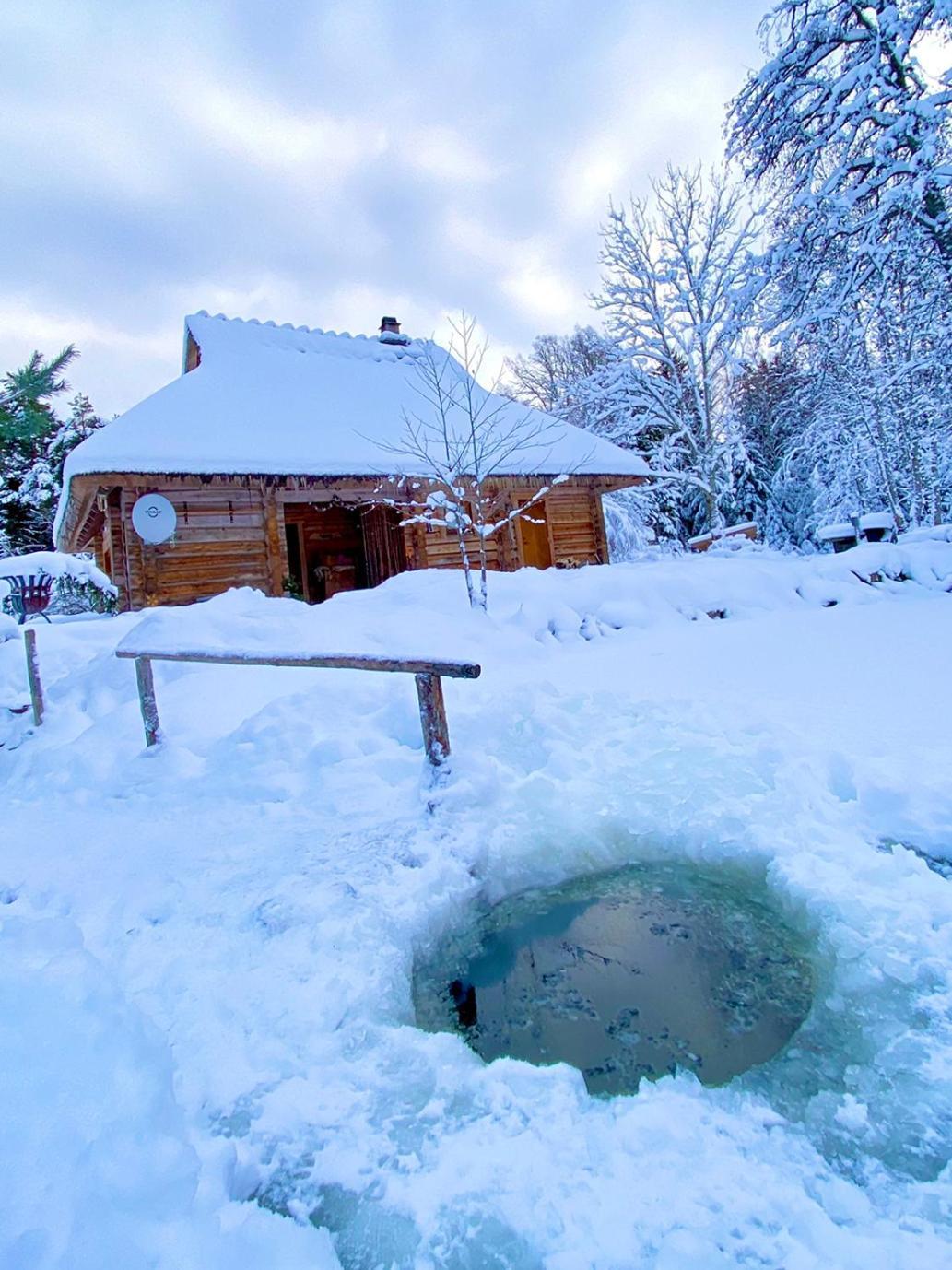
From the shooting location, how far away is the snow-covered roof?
9.54 metres

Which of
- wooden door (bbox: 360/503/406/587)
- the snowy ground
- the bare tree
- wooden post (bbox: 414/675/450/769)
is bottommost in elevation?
the snowy ground

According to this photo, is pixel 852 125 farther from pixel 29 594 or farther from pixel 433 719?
pixel 29 594

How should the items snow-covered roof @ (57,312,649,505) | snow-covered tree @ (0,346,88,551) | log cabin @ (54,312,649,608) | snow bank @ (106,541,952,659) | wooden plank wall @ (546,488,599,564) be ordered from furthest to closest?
snow-covered tree @ (0,346,88,551) → wooden plank wall @ (546,488,599,564) → log cabin @ (54,312,649,608) → snow-covered roof @ (57,312,649,505) → snow bank @ (106,541,952,659)

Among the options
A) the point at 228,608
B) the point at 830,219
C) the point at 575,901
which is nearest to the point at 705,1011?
the point at 575,901

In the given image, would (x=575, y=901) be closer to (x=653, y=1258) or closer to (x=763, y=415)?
(x=653, y=1258)

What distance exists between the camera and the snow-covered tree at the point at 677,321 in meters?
16.5

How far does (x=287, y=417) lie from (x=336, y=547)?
3933 millimetres

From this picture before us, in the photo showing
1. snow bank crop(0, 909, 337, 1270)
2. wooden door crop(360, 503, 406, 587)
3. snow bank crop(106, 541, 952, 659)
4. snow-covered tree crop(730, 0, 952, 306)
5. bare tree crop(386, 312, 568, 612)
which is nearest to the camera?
snow bank crop(0, 909, 337, 1270)

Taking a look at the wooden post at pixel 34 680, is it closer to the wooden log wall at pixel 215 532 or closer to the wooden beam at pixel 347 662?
the wooden beam at pixel 347 662

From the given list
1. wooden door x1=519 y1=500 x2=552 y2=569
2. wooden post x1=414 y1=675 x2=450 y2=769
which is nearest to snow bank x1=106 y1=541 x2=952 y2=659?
wooden post x1=414 y1=675 x2=450 y2=769

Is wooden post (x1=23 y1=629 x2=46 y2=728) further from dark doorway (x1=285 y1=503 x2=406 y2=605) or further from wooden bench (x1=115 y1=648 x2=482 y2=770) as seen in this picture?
dark doorway (x1=285 y1=503 x2=406 y2=605)

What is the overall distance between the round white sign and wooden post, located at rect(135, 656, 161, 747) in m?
5.96

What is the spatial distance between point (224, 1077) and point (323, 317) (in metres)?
38.1

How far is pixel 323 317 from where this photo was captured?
3434 centimetres
